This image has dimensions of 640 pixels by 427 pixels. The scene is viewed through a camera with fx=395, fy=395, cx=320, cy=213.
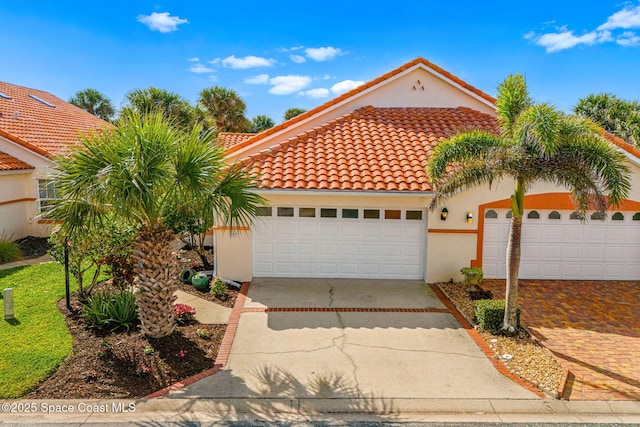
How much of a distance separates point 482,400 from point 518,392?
0.69 metres

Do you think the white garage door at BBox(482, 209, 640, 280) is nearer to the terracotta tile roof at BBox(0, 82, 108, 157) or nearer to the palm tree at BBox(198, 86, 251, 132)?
the terracotta tile roof at BBox(0, 82, 108, 157)

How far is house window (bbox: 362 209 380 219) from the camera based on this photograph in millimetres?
11891

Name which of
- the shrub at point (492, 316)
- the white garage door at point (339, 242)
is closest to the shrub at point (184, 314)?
the white garage door at point (339, 242)

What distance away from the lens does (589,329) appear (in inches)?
344

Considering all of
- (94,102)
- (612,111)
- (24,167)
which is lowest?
(24,167)

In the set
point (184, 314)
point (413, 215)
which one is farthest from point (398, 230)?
point (184, 314)

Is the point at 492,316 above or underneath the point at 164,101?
underneath

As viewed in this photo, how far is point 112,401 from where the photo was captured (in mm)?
5980

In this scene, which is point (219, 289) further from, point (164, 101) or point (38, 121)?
point (38, 121)

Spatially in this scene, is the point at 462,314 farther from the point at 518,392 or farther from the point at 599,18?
the point at 599,18

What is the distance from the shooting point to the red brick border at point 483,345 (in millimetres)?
6516

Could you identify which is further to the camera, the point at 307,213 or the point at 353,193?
the point at 307,213

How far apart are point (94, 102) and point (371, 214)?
104ft

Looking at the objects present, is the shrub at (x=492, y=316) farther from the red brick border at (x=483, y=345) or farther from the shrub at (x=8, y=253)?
the shrub at (x=8, y=253)
